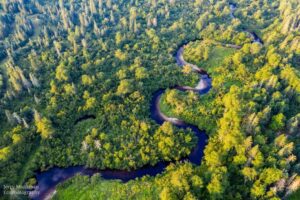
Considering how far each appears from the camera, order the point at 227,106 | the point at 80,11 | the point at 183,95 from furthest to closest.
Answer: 1. the point at 80,11
2. the point at 183,95
3. the point at 227,106

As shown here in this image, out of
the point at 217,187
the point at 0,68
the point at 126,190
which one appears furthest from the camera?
the point at 0,68

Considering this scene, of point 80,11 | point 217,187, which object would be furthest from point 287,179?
point 80,11

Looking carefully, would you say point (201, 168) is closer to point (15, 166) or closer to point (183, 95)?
point (183, 95)

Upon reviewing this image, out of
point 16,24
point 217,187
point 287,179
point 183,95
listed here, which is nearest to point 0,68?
point 16,24

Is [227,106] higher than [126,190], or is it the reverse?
Result: [227,106]

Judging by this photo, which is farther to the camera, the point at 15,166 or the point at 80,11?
the point at 80,11

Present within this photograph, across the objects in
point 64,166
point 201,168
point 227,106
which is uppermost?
point 227,106
